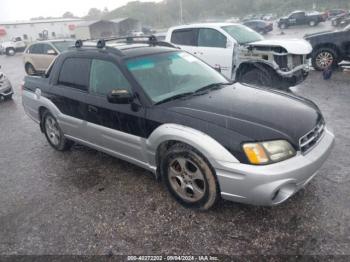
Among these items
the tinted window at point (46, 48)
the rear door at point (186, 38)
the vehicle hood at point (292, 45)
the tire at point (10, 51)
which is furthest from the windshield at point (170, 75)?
the tire at point (10, 51)

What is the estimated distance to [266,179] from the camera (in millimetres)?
2725

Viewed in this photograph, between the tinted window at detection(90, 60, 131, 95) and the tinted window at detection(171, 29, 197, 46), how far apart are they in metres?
4.90

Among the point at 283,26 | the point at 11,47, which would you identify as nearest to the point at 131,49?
the point at 11,47

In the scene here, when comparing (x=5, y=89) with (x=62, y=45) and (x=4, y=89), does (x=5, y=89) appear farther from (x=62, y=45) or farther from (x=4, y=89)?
(x=62, y=45)

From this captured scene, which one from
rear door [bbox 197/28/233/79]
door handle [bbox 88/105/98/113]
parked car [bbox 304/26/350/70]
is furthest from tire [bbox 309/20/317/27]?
door handle [bbox 88/105/98/113]

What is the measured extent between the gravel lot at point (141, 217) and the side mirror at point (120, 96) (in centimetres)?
115

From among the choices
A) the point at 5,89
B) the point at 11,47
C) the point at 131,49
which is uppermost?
the point at 131,49

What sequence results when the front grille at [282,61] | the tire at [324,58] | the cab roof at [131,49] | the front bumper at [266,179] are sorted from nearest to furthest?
1. the front bumper at [266,179]
2. the cab roof at [131,49]
3. the front grille at [282,61]
4. the tire at [324,58]

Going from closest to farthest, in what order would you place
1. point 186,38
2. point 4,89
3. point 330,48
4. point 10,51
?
point 186,38
point 4,89
point 330,48
point 10,51

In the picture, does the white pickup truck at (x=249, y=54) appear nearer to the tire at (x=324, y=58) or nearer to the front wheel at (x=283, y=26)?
the tire at (x=324, y=58)

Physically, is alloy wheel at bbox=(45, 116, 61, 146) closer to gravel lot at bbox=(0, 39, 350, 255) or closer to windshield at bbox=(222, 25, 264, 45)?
gravel lot at bbox=(0, 39, 350, 255)

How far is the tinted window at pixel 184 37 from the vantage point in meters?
8.47

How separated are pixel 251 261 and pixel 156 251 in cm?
84

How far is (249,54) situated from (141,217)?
18.2 ft
